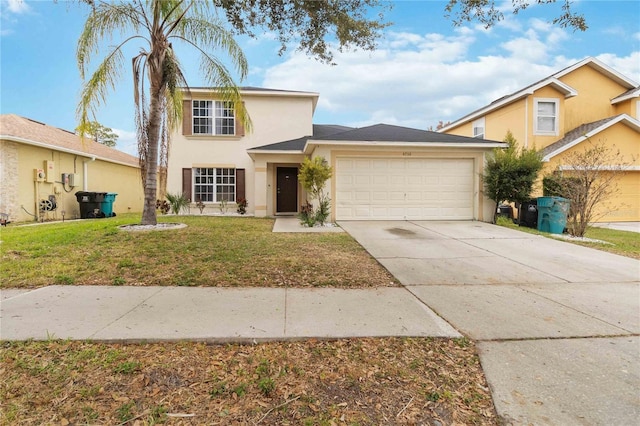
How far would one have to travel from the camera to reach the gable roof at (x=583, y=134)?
1396 cm

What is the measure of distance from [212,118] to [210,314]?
46.9 feet

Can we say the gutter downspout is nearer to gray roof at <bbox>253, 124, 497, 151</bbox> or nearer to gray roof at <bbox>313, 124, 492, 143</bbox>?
gray roof at <bbox>253, 124, 497, 151</bbox>

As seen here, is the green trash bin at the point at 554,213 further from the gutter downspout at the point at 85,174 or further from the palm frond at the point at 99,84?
the gutter downspout at the point at 85,174

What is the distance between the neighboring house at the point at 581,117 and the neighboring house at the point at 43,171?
59.4 ft

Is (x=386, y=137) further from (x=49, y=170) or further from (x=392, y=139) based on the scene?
(x=49, y=170)

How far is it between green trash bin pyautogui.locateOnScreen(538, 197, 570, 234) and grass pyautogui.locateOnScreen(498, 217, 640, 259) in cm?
40

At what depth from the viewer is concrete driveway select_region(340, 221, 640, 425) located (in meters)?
2.46

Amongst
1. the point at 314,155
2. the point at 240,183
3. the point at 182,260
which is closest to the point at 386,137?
the point at 314,155

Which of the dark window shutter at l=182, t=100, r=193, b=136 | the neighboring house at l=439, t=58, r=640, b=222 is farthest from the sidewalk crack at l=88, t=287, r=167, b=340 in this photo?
the neighboring house at l=439, t=58, r=640, b=222

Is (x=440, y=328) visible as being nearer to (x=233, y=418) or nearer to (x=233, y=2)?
(x=233, y=418)

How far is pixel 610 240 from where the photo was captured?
377 inches

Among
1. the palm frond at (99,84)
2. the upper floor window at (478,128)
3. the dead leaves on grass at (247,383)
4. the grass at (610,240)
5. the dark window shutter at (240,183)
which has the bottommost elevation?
the dead leaves on grass at (247,383)

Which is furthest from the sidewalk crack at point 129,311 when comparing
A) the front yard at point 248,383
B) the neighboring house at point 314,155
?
the neighboring house at point 314,155

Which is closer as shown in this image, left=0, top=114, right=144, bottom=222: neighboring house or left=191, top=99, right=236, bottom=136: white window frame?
left=0, top=114, right=144, bottom=222: neighboring house
